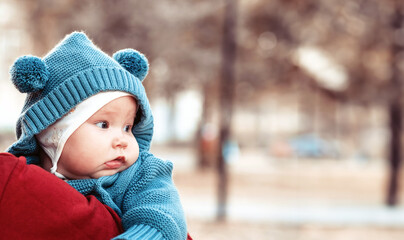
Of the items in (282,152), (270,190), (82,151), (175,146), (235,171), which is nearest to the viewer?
(82,151)

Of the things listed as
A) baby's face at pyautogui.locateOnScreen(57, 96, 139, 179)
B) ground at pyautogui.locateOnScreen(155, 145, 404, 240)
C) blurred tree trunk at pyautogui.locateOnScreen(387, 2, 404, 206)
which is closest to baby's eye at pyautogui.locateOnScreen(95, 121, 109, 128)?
baby's face at pyautogui.locateOnScreen(57, 96, 139, 179)

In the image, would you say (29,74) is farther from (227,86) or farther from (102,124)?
(227,86)

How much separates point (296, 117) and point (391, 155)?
1221 inches

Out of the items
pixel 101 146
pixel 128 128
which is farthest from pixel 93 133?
pixel 128 128

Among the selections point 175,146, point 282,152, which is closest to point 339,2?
point 282,152

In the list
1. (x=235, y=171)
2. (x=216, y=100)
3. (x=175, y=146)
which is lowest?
(x=175, y=146)

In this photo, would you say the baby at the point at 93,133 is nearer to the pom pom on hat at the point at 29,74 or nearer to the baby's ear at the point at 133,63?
the pom pom on hat at the point at 29,74

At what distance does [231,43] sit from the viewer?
11.0 meters

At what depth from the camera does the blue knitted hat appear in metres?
1.44

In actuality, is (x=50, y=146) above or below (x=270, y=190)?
above

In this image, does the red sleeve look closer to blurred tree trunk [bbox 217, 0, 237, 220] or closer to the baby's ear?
the baby's ear

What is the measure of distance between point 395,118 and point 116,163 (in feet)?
38.8

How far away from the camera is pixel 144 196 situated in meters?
1.45

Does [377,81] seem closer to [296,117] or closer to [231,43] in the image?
[231,43]
